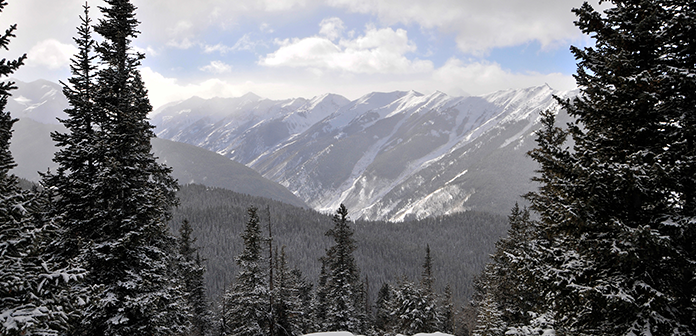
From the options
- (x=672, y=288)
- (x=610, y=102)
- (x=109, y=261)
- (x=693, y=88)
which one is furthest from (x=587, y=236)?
(x=109, y=261)

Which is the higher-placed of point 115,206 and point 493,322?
point 115,206

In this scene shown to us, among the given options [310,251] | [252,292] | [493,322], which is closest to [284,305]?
[252,292]

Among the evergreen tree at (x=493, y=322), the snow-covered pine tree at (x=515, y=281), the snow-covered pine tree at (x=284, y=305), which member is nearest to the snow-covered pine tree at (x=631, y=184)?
the snow-covered pine tree at (x=515, y=281)

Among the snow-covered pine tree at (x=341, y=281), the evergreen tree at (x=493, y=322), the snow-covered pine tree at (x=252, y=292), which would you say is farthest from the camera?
the snow-covered pine tree at (x=341, y=281)

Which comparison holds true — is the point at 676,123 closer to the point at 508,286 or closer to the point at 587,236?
the point at 587,236

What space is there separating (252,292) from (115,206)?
55.2 feet

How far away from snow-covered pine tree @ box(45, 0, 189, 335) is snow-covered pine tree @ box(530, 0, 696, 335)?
12379mm

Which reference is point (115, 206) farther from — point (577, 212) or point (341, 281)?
point (341, 281)

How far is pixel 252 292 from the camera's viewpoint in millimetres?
27344

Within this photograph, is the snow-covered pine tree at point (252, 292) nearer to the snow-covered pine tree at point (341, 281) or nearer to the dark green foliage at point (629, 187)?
the snow-covered pine tree at point (341, 281)

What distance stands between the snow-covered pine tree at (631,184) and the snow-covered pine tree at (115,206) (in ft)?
40.6

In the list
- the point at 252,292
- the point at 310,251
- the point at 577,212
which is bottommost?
the point at 310,251

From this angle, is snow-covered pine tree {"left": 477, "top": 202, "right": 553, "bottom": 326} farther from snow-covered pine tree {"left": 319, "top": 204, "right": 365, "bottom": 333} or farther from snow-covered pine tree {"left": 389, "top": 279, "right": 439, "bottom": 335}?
snow-covered pine tree {"left": 319, "top": 204, "right": 365, "bottom": 333}

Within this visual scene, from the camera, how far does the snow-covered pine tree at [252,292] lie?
1083 inches
